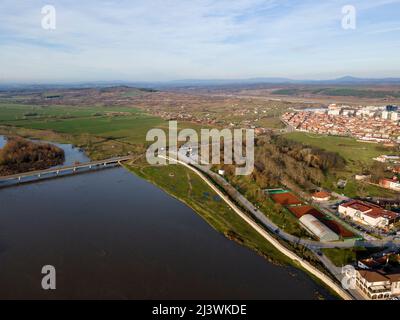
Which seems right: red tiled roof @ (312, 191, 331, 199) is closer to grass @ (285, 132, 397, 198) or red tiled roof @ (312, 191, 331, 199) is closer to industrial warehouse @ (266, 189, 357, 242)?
industrial warehouse @ (266, 189, 357, 242)

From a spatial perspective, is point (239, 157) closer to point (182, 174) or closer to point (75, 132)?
point (182, 174)

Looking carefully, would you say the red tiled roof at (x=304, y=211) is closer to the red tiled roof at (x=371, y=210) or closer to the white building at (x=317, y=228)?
the white building at (x=317, y=228)

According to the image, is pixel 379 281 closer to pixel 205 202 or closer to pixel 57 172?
pixel 205 202

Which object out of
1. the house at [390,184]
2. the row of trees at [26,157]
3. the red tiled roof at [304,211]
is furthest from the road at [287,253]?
the row of trees at [26,157]

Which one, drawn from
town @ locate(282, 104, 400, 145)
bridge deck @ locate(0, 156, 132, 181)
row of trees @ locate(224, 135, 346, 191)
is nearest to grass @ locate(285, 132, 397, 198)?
row of trees @ locate(224, 135, 346, 191)
